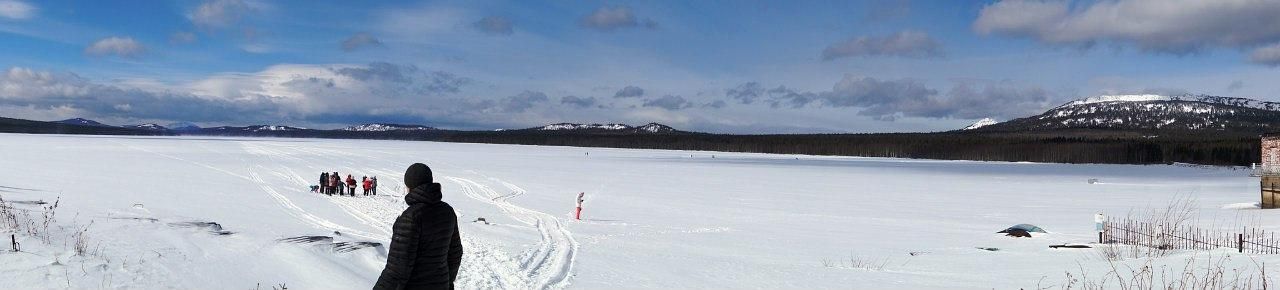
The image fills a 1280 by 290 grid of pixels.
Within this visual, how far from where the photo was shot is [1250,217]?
22.0 meters

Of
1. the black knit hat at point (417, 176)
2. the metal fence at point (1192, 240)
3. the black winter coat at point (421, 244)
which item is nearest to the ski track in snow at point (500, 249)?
the black winter coat at point (421, 244)

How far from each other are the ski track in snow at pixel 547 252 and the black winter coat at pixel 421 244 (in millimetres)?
4298

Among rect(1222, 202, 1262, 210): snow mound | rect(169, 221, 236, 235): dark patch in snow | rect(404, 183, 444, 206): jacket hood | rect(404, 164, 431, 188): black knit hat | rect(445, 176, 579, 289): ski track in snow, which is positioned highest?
rect(404, 164, 431, 188): black knit hat

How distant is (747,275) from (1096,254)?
5890mm

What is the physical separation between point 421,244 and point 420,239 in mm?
48

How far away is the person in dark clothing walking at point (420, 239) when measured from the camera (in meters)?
4.30

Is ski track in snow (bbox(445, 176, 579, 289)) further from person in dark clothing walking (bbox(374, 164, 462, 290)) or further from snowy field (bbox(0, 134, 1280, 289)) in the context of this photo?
person in dark clothing walking (bbox(374, 164, 462, 290))

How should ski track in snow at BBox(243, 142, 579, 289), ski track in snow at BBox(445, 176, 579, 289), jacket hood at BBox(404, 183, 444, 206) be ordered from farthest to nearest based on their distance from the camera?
ski track in snow at BBox(445, 176, 579, 289) < ski track in snow at BBox(243, 142, 579, 289) < jacket hood at BBox(404, 183, 444, 206)

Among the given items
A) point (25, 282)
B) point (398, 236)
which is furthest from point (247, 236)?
point (398, 236)

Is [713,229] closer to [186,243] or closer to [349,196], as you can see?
[186,243]

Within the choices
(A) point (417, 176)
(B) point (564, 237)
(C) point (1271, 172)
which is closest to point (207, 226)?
(B) point (564, 237)

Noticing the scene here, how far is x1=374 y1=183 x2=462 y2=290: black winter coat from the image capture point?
430 centimetres

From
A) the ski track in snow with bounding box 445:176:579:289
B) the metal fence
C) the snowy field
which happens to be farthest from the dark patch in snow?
the metal fence

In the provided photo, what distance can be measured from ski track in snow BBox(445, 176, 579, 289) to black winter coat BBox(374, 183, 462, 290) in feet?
14.1
